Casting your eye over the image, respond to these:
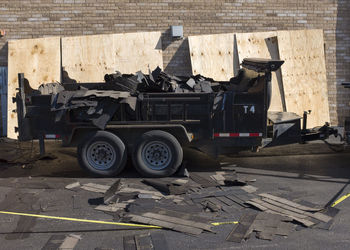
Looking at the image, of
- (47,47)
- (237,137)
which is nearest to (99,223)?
(237,137)

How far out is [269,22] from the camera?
1206 cm

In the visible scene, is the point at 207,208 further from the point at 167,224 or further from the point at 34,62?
the point at 34,62

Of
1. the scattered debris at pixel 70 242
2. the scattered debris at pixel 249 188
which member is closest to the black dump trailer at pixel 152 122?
the scattered debris at pixel 249 188

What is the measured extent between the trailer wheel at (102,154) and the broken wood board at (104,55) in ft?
12.1

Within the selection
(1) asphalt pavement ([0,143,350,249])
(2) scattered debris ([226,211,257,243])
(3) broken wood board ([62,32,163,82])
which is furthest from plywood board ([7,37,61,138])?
(2) scattered debris ([226,211,257,243])

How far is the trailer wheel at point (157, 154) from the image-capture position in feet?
26.1

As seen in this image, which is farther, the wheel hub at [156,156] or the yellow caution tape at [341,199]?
the wheel hub at [156,156]

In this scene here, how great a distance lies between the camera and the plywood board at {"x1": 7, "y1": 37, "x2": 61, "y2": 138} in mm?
11312

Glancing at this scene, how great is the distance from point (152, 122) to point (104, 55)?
4172 mm

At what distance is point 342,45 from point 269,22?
2382mm

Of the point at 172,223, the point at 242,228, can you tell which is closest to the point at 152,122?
the point at 172,223

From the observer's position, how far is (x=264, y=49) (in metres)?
11.7

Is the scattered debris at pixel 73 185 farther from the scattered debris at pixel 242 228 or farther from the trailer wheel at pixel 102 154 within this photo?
the scattered debris at pixel 242 228

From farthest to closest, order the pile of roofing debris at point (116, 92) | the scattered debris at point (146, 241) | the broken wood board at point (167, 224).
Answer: the pile of roofing debris at point (116, 92), the broken wood board at point (167, 224), the scattered debris at point (146, 241)
